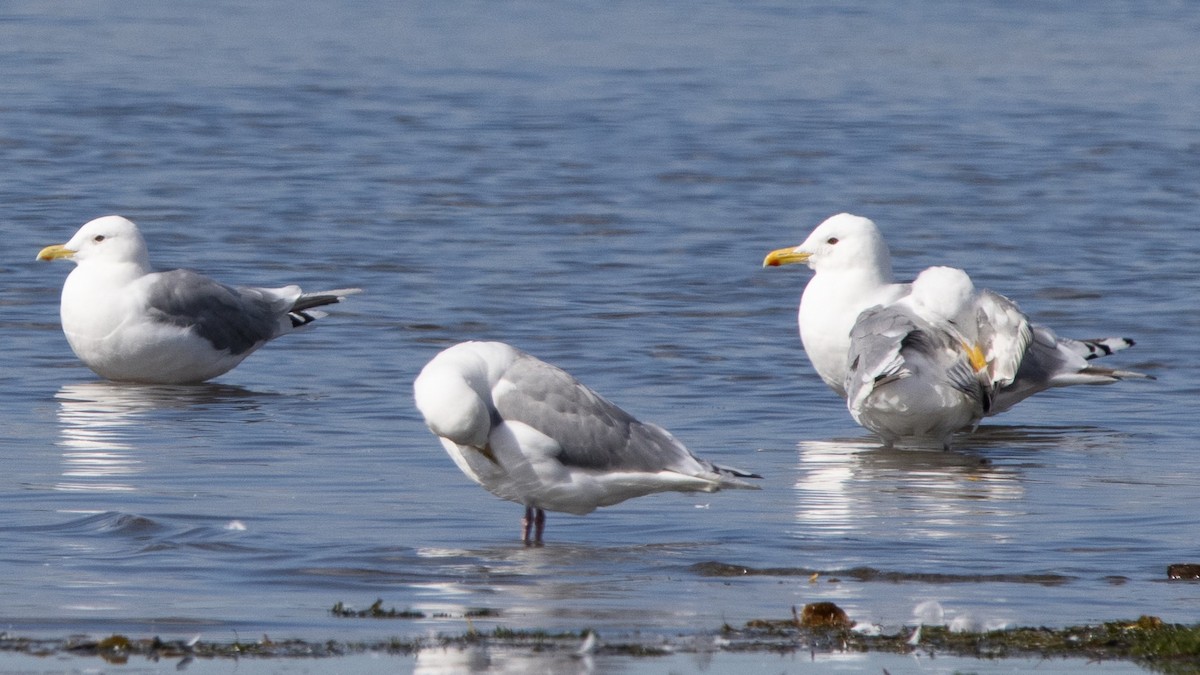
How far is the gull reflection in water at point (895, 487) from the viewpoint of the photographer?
8.27 m

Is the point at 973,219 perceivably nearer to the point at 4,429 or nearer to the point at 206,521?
the point at 4,429

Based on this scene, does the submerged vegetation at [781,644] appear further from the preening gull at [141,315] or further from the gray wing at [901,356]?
the preening gull at [141,315]

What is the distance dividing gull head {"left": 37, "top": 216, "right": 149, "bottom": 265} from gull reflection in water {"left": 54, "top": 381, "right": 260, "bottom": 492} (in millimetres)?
737

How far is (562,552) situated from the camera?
25.2 feet

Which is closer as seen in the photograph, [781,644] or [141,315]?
[781,644]

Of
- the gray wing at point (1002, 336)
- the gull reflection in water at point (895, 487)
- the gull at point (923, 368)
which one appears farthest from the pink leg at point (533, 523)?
the gray wing at point (1002, 336)

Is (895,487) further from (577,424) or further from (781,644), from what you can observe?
(781,644)

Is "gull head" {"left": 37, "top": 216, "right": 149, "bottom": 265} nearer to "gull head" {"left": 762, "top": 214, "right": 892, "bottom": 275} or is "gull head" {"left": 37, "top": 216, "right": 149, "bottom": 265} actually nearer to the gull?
"gull head" {"left": 762, "top": 214, "right": 892, "bottom": 275}

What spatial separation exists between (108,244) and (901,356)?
4.72 m

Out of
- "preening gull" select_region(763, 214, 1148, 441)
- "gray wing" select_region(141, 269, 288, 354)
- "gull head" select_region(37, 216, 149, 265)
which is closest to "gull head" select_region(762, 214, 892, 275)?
"preening gull" select_region(763, 214, 1148, 441)

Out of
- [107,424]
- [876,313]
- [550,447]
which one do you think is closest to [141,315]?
[107,424]

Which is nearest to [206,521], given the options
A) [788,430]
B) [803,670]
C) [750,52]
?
[803,670]

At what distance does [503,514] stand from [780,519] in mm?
1121

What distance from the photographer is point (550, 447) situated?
770cm
